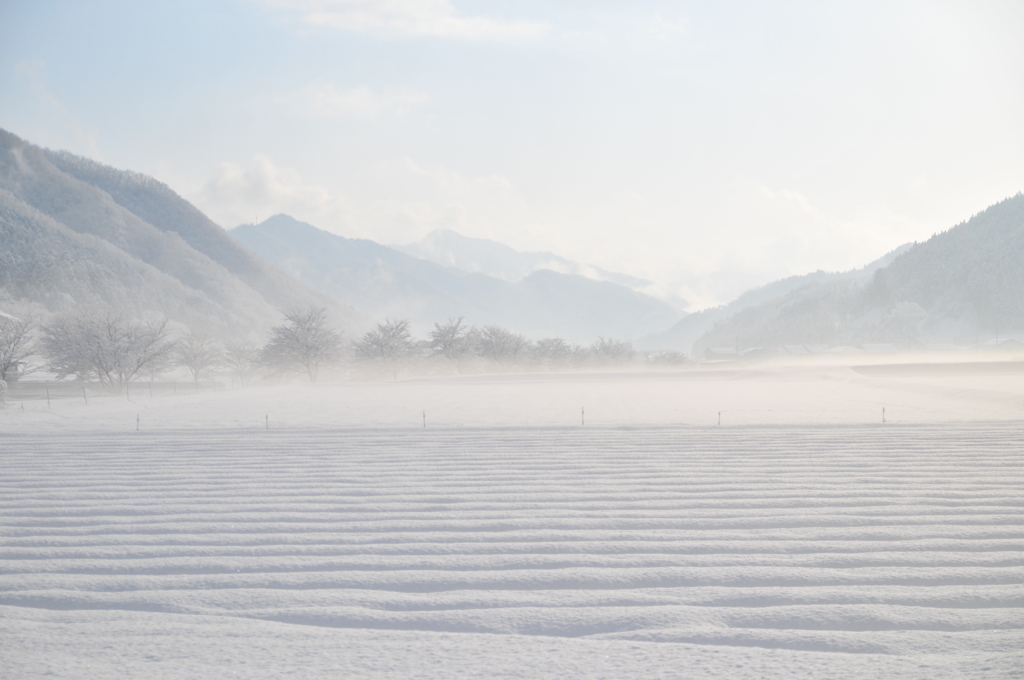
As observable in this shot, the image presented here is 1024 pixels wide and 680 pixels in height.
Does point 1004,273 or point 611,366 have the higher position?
point 1004,273

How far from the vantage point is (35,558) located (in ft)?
18.0

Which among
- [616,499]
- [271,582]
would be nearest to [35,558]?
[271,582]

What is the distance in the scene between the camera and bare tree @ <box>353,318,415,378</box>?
43906 mm

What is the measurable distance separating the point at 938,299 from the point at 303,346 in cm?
11498

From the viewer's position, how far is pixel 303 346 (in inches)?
1512

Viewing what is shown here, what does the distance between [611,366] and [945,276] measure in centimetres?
8953

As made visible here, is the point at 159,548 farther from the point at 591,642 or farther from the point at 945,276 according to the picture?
the point at 945,276

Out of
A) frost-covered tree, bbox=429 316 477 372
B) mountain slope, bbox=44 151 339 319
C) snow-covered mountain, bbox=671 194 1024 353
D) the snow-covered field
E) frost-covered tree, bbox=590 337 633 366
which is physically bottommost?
the snow-covered field

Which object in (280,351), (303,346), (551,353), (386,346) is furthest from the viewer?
(551,353)

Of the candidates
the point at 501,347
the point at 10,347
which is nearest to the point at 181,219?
the point at 501,347

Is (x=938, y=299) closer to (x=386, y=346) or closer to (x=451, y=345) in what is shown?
(x=451, y=345)

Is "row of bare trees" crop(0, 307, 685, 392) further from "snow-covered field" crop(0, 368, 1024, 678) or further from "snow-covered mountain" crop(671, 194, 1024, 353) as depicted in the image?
"snow-covered mountain" crop(671, 194, 1024, 353)

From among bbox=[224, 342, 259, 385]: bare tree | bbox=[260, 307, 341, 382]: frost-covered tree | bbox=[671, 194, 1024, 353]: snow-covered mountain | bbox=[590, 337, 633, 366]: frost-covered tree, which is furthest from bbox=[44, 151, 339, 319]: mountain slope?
bbox=[671, 194, 1024, 353]: snow-covered mountain

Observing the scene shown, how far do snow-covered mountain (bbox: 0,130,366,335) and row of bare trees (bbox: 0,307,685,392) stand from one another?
1651 inches
